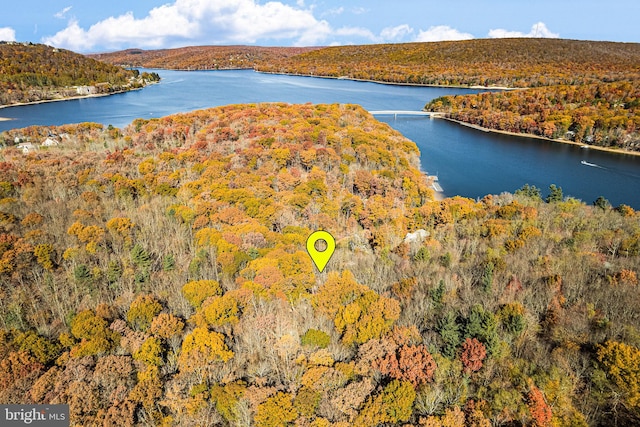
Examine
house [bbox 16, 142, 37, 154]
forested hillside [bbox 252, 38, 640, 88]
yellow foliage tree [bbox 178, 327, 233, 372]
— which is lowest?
yellow foliage tree [bbox 178, 327, 233, 372]

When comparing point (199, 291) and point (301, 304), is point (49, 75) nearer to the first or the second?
point (199, 291)

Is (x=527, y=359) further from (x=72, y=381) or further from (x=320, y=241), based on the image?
(x=72, y=381)

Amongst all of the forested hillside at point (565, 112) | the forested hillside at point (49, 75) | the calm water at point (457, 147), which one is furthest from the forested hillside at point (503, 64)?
the forested hillside at point (49, 75)

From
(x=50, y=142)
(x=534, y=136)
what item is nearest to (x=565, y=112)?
(x=534, y=136)

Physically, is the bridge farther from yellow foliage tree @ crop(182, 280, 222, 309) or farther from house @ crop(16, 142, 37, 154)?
yellow foliage tree @ crop(182, 280, 222, 309)

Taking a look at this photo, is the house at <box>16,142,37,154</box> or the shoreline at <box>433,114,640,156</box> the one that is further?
the shoreline at <box>433,114,640,156</box>

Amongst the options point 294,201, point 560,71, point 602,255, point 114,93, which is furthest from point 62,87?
point 560,71

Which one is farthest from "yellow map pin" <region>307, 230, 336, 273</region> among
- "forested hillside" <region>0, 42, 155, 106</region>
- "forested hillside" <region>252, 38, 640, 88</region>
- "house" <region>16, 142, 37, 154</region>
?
"forested hillside" <region>252, 38, 640, 88</region>
